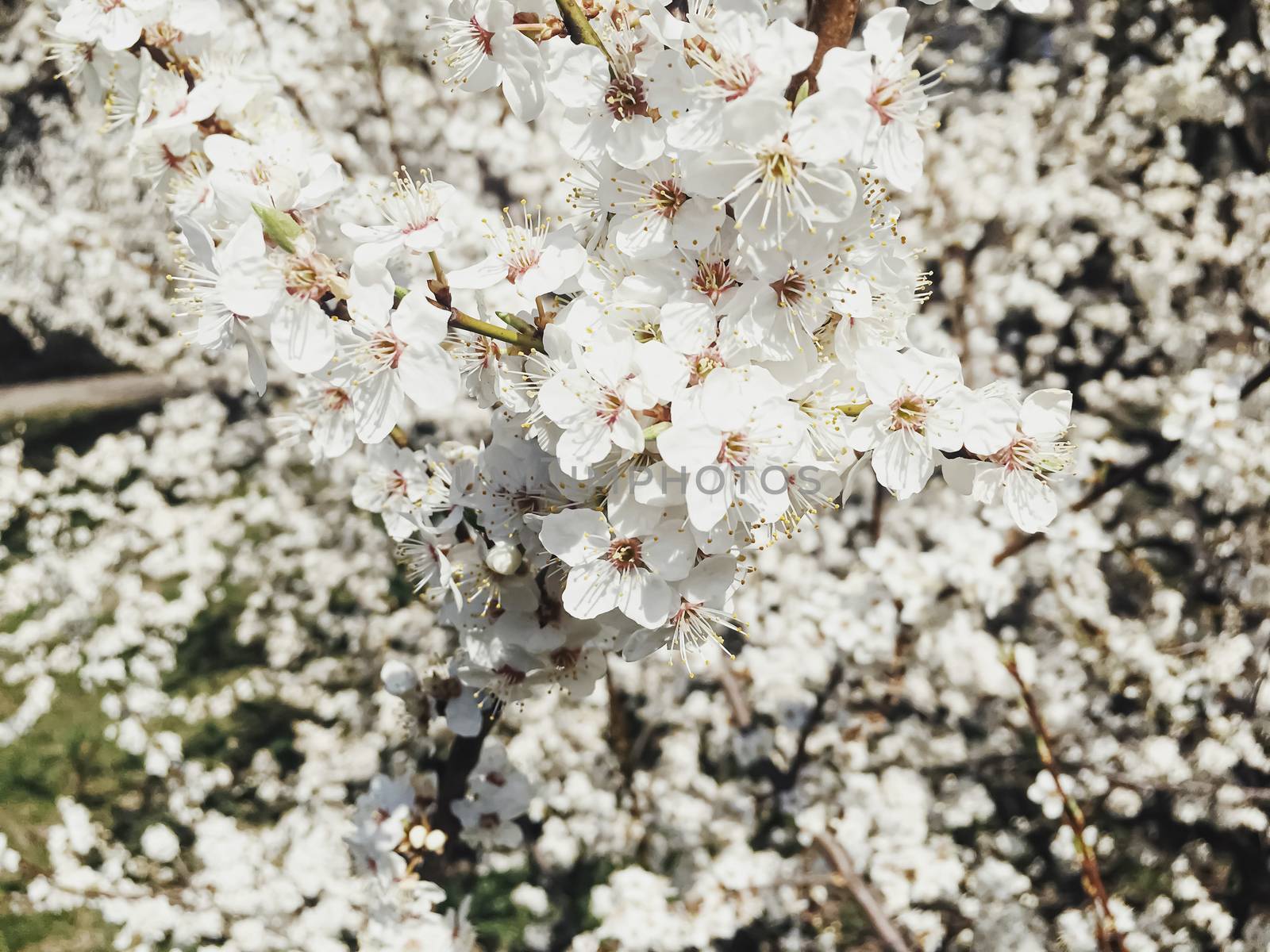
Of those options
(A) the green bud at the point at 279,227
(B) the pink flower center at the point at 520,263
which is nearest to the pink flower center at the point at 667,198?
(B) the pink flower center at the point at 520,263

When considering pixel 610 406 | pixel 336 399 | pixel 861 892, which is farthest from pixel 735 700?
pixel 610 406

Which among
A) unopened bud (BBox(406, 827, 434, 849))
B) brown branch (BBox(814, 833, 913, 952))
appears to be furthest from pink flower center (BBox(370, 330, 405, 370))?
brown branch (BBox(814, 833, 913, 952))

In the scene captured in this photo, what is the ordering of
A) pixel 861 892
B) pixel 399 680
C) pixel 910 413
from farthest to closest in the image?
1. pixel 861 892
2. pixel 399 680
3. pixel 910 413

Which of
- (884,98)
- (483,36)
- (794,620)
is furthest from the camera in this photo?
(794,620)

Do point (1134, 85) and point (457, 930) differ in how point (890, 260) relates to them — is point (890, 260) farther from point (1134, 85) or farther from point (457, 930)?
point (1134, 85)

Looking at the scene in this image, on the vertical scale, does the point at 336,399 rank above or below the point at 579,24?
below

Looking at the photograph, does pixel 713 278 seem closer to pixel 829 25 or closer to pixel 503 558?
pixel 829 25

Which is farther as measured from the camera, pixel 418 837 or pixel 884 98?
pixel 418 837
